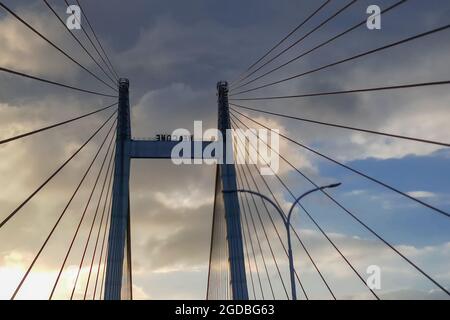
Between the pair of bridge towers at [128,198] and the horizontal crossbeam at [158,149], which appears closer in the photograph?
the pair of bridge towers at [128,198]

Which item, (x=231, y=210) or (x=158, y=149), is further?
(x=158, y=149)

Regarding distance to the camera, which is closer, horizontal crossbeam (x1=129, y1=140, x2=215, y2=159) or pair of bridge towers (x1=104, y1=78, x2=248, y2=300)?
pair of bridge towers (x1=104, y1=78, x2=248, y2=300)

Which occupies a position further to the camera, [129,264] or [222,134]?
[129,264]

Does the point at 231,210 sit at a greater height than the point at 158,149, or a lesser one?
lesser

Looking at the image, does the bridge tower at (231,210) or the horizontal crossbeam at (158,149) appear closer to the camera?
the bridge tower at (231,210)

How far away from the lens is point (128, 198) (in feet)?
106

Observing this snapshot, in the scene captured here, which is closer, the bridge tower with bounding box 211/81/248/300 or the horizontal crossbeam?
the bridge tower with bounding box 211/81/248/300

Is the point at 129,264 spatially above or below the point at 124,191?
below

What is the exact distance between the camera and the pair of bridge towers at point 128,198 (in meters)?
29.6

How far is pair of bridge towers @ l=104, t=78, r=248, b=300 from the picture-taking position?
97.1ft
